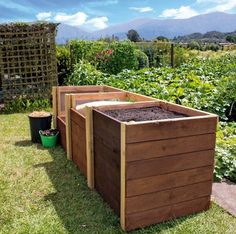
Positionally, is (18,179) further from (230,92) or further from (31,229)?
(230,92)

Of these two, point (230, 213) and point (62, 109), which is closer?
point (230, 213)

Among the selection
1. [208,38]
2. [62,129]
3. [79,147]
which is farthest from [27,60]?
[208,38]

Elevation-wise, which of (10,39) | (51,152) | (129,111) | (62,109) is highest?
(10,39)

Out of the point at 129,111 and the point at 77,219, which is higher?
the point at 129,111

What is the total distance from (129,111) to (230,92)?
2590 millimetres

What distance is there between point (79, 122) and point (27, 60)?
4484 mm

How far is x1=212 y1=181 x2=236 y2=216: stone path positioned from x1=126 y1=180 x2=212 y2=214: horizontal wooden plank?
0.22 meters

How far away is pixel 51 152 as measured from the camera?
4512 millimetres

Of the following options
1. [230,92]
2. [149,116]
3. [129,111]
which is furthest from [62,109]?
[230,92]

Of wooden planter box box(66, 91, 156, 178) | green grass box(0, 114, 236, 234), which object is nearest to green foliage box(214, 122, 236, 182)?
green grass box(0, 114, 236, 234)

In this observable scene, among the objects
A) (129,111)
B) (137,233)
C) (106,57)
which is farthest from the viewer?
(106,57)

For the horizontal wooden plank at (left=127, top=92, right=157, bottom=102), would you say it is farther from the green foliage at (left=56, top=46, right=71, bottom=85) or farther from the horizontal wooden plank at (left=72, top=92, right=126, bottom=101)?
the green foliage at (left=56, top=46, right=71, bottom=85)

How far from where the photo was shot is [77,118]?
3762mm

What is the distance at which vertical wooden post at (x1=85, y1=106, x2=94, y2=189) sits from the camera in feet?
10.4
